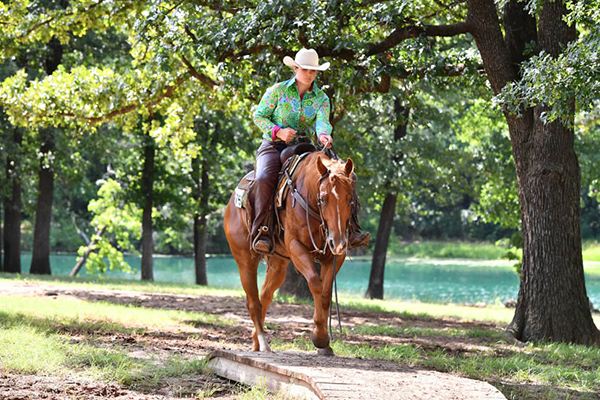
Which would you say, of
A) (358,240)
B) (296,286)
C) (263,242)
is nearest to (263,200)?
(263,242)

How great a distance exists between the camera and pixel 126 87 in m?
16.5

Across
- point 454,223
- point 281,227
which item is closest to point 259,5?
point 281,227

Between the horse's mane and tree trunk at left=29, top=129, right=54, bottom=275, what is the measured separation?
738 inches

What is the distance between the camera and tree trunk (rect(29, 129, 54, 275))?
24.1 metres

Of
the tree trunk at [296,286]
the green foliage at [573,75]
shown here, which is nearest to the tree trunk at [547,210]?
the green foliage at [573,75]

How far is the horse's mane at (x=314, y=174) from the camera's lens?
6.37 meters

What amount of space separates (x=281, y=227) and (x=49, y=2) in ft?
60.4

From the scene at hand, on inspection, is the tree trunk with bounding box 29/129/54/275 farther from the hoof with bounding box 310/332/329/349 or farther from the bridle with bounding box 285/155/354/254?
the hoof with bounding box 310/332/329/349

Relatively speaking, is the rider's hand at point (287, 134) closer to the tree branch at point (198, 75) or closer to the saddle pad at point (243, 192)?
the saddle pad at point (243, 192)

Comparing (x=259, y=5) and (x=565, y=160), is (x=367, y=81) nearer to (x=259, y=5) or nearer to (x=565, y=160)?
(x=259, y=5)

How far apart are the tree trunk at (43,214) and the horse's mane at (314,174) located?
1875cm

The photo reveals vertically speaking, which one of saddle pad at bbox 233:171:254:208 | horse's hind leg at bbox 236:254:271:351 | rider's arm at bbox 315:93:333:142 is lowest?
horse's hind leg at bbox 236:254:271:351


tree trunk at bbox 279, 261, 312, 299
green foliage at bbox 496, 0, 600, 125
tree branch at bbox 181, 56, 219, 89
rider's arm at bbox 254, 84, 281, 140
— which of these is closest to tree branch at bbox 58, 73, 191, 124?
tree branch at bbox 181, 56, 219, 89

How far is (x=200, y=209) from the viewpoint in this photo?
84.8ft
